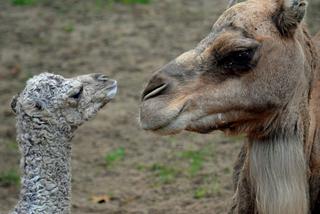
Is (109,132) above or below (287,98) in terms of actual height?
below

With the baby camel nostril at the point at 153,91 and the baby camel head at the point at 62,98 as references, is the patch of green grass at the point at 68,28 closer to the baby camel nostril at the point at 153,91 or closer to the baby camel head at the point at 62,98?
the baby camel head at the point at 62,98

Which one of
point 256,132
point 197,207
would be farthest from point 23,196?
point 197,207

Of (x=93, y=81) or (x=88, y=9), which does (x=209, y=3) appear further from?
(x=93, y=81)

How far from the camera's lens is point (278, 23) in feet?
19.0

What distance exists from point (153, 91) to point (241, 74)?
1.84 feet

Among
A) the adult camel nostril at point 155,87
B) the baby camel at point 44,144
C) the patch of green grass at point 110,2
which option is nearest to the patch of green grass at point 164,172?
the baby camel at point 44,144

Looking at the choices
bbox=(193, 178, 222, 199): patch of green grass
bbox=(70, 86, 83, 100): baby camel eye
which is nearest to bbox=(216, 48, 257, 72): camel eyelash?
bbox=(70, 86, 83, 100): baby camel eye

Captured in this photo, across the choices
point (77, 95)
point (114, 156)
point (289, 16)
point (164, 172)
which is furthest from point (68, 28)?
point (289, 16)

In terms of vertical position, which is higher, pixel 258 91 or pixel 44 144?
pixel 258 91

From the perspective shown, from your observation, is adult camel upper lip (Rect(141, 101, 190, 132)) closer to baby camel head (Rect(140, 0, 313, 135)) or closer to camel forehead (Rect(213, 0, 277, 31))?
baby camel head (Rect(140, 0, 313, 135))

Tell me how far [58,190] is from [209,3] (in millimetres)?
7912

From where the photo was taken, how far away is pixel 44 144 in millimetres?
6121

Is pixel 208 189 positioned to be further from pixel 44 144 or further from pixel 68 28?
pixel 68 28

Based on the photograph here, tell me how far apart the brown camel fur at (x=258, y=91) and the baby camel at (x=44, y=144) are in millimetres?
844
